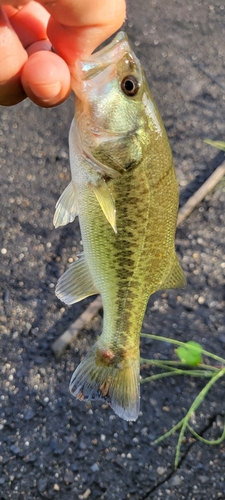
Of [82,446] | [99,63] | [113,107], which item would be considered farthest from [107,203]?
[82,446]

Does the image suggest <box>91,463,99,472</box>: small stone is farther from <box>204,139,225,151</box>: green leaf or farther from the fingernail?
<box>204,139,225,151</box>: green leaf

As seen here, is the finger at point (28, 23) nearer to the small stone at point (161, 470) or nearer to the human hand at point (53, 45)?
the human hand at point (53, 45)

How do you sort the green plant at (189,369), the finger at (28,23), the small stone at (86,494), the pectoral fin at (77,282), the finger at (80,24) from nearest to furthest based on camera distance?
the finger at (80,24) < the finger at (28,23) < the pectoral fin at (77,282) < the small stone at (86,494) < the green plant at (189,369)

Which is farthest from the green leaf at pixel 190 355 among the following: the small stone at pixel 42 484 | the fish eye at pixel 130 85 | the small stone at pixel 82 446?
the fish eye at pixel 130 85

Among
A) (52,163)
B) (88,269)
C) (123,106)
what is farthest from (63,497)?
(52,163)

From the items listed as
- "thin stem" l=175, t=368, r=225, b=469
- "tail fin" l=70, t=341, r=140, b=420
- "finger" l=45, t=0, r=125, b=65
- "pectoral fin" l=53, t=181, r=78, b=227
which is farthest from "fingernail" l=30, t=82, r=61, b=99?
"thin stem" l=175, t=368, r=225, b=469

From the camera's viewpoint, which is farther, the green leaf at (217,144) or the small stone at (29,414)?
the green leaf at (217,144)

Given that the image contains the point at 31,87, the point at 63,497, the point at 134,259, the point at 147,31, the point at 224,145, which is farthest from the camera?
the point at 147,31

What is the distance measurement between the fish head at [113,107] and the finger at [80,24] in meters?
0.04

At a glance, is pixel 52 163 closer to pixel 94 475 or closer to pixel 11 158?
pixel 11 158

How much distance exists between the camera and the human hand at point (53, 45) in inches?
51.1

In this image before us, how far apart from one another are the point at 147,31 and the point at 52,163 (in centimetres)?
141

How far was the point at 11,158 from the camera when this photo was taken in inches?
Result: 120

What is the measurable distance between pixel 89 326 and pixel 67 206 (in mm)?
1109
